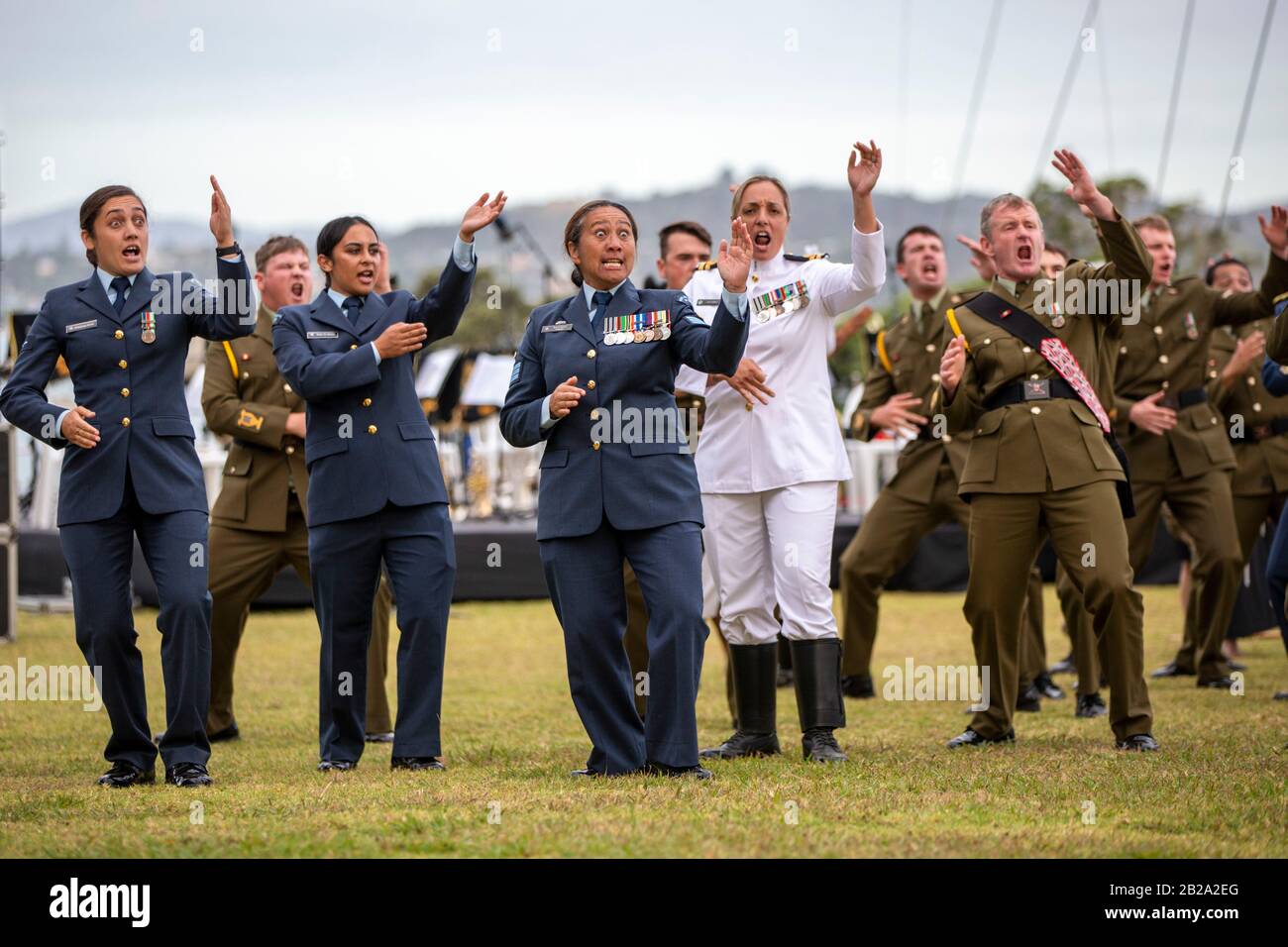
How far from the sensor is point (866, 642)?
30.9 ft

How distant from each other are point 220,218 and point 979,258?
3.70 m

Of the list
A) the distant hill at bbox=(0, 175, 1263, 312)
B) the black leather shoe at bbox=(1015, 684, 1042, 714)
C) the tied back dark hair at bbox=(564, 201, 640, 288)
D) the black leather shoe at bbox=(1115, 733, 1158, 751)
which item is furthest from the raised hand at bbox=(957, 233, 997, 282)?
the distant hill at bbox=(0, 175, 1263, 312)

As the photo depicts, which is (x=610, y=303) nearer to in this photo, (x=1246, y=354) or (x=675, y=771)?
(x=675, y=771)

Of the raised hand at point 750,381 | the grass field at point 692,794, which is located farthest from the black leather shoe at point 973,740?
the raised hand at point 750,381

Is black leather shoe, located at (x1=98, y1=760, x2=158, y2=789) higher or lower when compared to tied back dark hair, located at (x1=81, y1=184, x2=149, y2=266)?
lower

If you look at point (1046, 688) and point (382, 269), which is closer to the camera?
point (382, 269)

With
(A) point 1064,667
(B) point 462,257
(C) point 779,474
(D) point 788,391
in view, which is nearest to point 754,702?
(C) point 779,474

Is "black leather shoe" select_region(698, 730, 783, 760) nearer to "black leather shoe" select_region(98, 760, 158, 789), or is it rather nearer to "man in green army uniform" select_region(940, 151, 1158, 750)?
"man in green army uniform" select_region(940, 151, 1158, 750)

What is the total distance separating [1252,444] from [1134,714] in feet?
12.6

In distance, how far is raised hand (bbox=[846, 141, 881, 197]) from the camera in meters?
6.29

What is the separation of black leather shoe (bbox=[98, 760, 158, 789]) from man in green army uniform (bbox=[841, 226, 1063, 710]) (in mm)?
4265

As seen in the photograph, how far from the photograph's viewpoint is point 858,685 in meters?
9.31

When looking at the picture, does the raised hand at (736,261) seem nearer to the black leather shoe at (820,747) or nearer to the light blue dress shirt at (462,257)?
the light blue dress shirt at (462,257)
